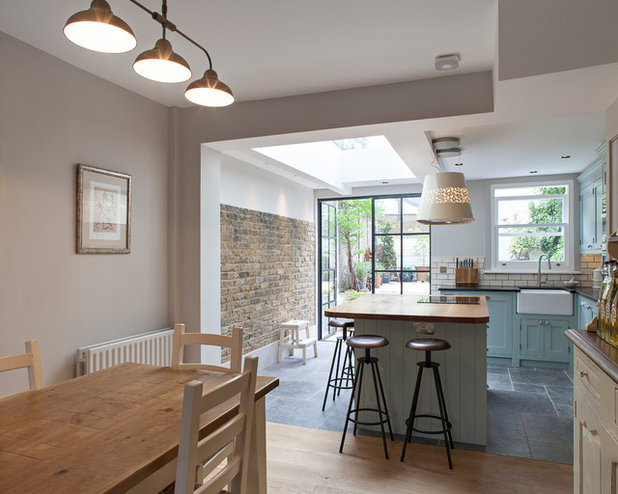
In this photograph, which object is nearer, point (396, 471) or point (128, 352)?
point (396, 471)

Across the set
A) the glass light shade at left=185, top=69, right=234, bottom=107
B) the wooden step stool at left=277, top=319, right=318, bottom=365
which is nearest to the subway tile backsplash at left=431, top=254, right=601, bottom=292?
the wooden step stool at left=277, top=319, right=318, bottom=365

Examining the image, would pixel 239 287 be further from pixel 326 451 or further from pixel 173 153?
pixel 326 451

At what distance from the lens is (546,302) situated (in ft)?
18.4

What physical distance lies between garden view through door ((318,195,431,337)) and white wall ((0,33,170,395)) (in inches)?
174

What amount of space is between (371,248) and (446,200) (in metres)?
4.20

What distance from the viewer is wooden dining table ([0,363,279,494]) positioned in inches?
46.5

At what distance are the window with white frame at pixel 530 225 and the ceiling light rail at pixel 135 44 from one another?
560cm

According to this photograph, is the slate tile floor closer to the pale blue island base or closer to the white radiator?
the pale blue island base

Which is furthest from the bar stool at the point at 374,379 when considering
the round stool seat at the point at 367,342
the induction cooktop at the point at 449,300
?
the induction cooktop at the point at 449,300

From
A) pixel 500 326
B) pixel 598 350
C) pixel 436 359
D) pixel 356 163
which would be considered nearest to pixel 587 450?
pixel 598 350

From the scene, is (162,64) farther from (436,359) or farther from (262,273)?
(262,273)

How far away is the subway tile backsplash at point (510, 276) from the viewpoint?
602 cm

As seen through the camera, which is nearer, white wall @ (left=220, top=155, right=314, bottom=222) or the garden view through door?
white wall @ (left=220, top=155, right=314, bottom=222)

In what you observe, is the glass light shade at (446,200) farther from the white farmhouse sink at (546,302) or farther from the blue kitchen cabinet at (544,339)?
the blue kitchen cabinet at (544,339)
